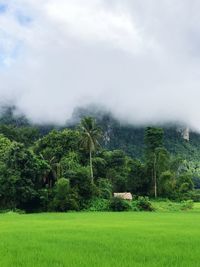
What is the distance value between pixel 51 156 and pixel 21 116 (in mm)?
95988

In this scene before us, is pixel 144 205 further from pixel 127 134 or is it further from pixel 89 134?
pixel 127 134

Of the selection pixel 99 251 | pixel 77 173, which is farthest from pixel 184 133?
pixel 99 251

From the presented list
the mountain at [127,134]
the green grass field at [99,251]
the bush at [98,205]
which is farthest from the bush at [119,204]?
the mountain at [127,134]

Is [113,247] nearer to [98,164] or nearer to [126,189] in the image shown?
[98,164]

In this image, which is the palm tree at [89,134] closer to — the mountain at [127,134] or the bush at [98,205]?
the bush at [98,205]

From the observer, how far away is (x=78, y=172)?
5409 centimetres

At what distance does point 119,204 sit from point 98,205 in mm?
2591

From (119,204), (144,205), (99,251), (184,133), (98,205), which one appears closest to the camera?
(99,251)

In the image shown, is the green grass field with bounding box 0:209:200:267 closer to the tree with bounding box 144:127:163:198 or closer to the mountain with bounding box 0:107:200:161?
the tree with bounding box 144:127:163:198

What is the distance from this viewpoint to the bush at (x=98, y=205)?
52497mm

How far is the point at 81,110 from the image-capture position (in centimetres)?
16300

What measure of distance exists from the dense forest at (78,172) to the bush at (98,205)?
4.4 inches

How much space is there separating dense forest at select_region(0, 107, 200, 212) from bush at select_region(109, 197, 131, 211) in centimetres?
12

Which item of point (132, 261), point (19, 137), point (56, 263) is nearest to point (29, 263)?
point (56, 263)
